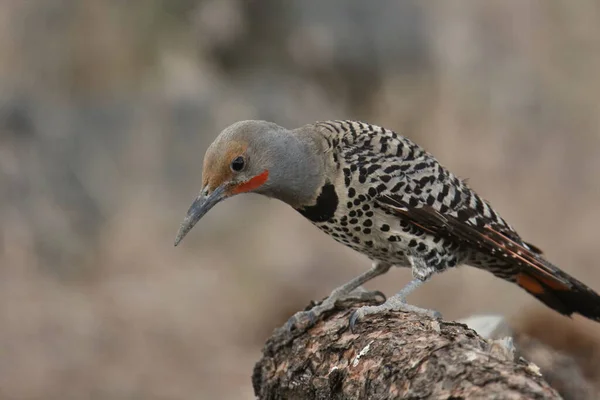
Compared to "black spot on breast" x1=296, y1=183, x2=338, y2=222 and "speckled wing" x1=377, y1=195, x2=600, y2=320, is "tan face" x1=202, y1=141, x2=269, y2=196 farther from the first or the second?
"speckled wing" x1=377, y1=195, x2=600, y2=320

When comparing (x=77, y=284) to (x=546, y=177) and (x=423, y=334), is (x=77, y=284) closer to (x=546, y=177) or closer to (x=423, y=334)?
(x=546, y=177)

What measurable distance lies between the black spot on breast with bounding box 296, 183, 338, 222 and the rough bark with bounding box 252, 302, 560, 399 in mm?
384

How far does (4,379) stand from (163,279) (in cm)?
158

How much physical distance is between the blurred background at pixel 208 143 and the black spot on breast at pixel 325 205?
3.83m

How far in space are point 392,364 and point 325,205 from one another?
92cm

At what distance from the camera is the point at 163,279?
23.7 feet

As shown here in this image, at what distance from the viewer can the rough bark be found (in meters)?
1.96

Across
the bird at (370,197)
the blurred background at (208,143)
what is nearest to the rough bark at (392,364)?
the bird at (370,197)

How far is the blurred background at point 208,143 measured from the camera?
6.90 m

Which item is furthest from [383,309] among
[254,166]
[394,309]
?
[254,166]

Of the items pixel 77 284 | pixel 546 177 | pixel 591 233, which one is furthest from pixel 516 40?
pixel 77 284

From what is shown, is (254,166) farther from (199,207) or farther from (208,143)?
(208,143)

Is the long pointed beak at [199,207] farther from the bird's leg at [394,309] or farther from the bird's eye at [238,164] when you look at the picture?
the bird's leg at [394,309]

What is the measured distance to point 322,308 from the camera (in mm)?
3115
